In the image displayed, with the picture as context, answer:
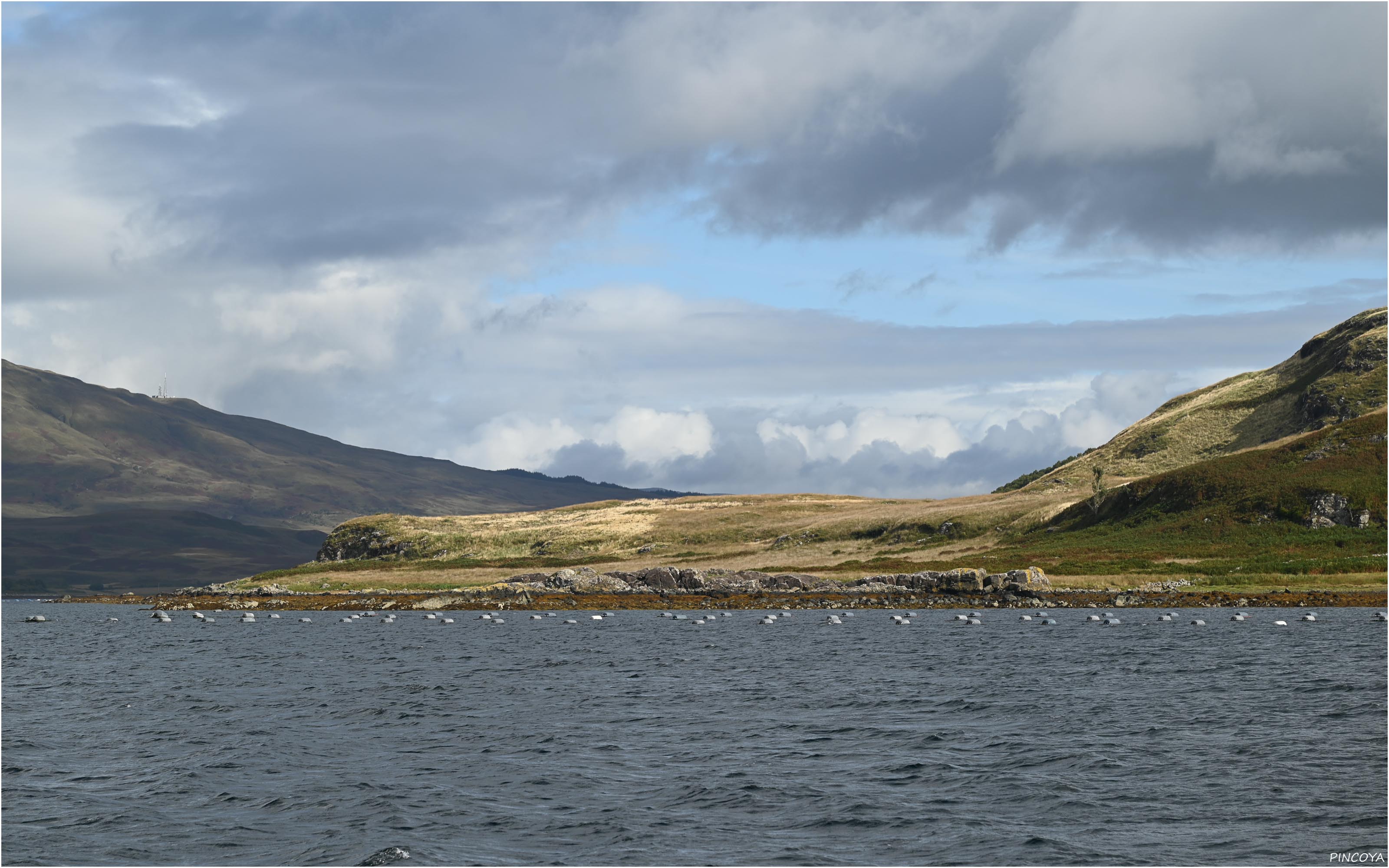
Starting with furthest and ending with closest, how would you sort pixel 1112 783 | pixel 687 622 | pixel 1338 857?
pixel 687 622
pixel 1112 783
pixel 1338 857

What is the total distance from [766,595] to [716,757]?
86.5 metres

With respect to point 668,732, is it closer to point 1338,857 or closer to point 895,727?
point 895,727

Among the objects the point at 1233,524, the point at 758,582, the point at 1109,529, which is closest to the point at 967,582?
the point at 758,582

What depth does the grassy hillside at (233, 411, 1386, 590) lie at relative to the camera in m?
117

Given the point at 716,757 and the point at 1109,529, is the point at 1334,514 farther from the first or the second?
the point at 716,757

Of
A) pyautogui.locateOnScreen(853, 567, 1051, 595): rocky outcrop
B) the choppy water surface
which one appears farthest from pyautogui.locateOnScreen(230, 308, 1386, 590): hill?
the choppy water surface

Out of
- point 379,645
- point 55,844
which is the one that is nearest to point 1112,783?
point 55,844

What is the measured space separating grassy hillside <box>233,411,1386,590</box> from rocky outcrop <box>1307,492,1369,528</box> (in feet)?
1.99

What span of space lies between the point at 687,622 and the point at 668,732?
178 feet

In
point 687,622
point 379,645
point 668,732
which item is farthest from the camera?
point 687,622

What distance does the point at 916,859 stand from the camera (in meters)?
20.9

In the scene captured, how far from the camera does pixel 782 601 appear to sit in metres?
110

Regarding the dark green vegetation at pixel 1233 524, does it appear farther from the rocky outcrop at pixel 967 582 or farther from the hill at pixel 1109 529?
the rocky outcrop at pixel 967 582

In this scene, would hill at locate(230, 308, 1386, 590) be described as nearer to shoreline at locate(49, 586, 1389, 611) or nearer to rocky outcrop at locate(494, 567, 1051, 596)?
rocky outcrop at locate(494, 567, 1051, 596)
